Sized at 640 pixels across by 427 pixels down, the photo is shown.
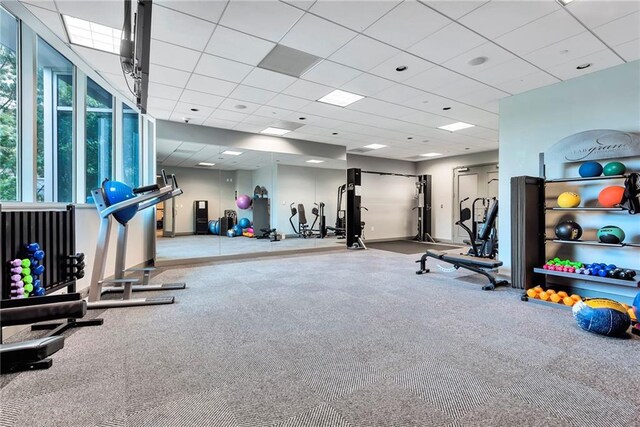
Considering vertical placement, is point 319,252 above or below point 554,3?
below

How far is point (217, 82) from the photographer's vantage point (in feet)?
14.4

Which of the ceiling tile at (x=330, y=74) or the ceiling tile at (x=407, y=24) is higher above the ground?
the ceiling tile at (x=330, y=74)

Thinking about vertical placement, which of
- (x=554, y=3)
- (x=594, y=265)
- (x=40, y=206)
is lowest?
(x=594, y=265)

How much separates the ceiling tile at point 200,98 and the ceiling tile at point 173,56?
0.89 meters

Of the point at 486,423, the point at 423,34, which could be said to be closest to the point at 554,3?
the point at 423,34

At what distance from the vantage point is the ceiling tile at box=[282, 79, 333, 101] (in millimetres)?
4480

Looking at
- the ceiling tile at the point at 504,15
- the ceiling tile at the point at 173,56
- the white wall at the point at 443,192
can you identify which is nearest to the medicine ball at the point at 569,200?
the ceiling tile at the point at 504,15

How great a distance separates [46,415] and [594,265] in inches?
201

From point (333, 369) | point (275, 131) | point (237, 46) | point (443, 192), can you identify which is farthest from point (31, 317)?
point (443, 192)

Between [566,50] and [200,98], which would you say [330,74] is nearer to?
[200,98]

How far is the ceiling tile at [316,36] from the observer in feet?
9.85

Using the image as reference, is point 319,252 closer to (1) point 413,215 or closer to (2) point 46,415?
(1) point 413,215

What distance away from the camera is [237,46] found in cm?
343

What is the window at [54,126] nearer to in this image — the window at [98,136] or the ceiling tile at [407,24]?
the window at [98,136]
